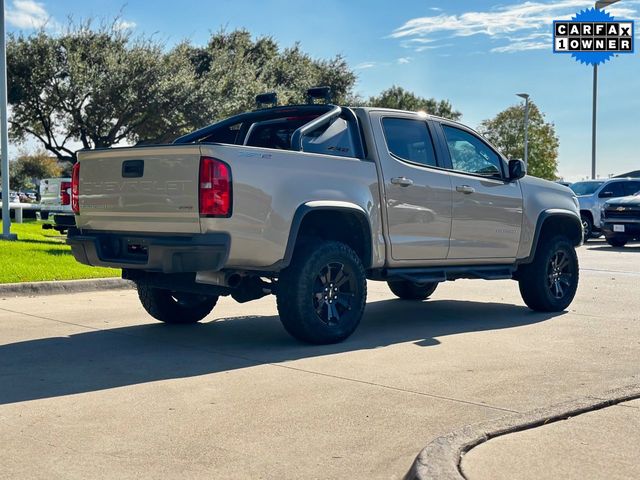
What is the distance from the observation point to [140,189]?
6676 millimetres

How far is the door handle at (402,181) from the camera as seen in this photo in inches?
302

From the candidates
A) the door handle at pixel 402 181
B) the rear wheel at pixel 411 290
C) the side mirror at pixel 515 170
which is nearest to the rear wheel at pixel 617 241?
the rear wheel at pixel 411 290

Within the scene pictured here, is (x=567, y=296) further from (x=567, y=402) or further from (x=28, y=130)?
(x=28, y=130)

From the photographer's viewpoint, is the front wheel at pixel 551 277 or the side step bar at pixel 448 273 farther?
the front wheel at pixel 551 277

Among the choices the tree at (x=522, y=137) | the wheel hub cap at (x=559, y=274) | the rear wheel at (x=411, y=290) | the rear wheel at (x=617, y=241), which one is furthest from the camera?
the tree at (x=522, y=137)

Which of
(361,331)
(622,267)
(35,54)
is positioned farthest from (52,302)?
(35,54)

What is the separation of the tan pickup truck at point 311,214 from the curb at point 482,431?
259 centimetres

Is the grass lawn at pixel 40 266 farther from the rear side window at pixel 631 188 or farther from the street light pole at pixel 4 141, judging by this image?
the rear side window at pixel 631 188

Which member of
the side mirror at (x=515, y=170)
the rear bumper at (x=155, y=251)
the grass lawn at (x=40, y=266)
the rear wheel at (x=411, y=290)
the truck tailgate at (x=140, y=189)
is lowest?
the rear wheel at (x=411, y=290)

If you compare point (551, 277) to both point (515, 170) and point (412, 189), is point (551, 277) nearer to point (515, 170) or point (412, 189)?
point (515, 170)

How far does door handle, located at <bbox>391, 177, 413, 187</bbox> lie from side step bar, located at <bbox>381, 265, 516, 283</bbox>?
2.59 feet

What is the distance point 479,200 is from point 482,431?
464cm

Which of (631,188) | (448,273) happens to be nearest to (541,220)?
(448,273)

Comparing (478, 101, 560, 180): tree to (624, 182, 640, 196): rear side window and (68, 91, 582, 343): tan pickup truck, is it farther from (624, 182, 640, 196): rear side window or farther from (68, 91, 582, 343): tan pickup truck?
(68, 91, 582, 343): tan pickup truck
